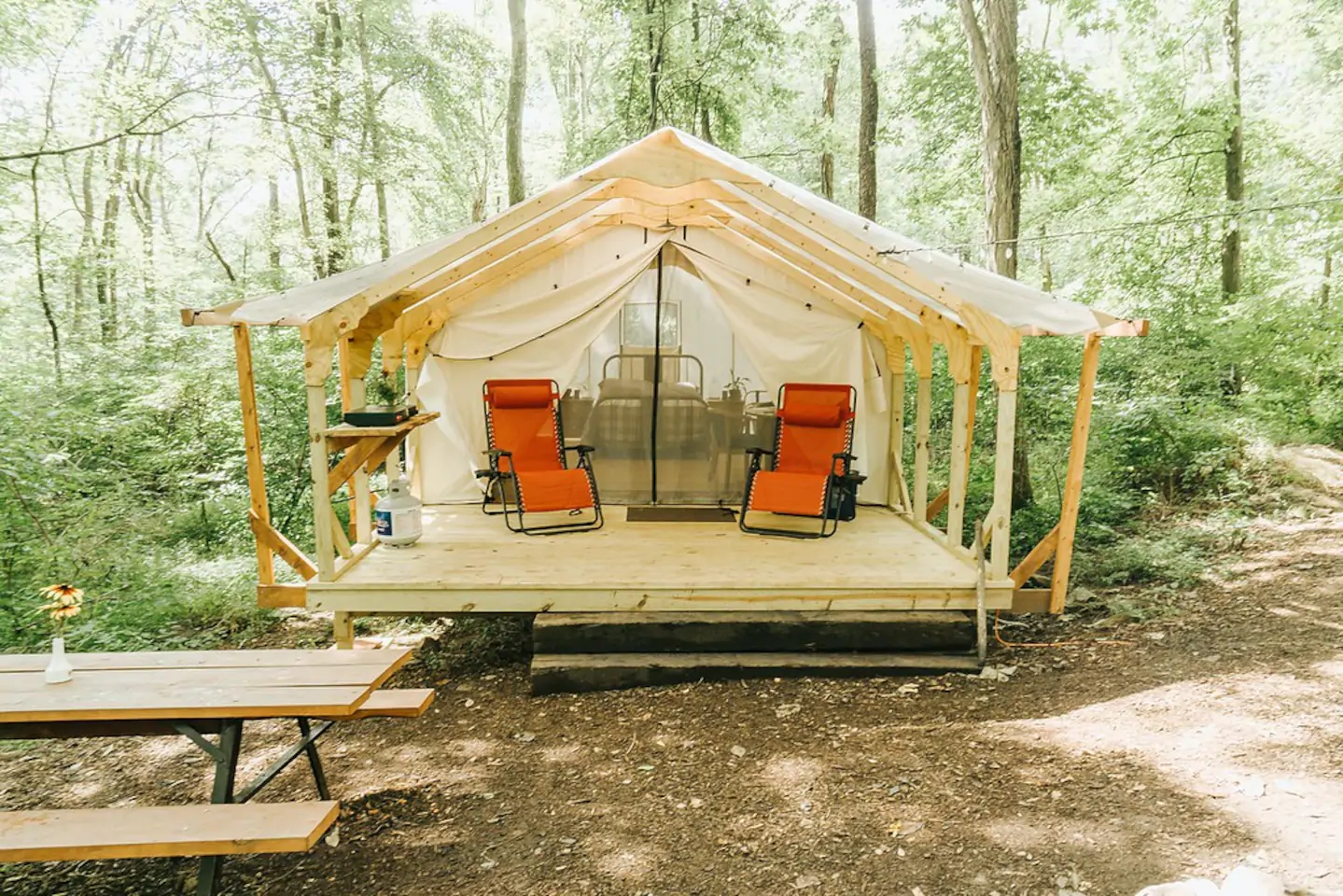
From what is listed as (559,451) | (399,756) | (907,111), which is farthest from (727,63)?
(399,756)

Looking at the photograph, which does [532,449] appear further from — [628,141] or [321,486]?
[628,141]

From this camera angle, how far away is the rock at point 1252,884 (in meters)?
1.68

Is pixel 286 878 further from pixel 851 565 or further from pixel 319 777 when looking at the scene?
pixel 851 565

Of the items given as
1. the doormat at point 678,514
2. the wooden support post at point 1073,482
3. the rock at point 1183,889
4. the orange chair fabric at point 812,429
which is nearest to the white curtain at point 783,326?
the orange chair fabric at point 812,429

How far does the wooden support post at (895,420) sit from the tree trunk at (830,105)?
6317 mm

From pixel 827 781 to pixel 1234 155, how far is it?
10040mm

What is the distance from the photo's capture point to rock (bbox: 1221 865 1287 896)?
1683 mm

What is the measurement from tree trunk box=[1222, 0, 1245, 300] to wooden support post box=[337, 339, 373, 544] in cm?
934

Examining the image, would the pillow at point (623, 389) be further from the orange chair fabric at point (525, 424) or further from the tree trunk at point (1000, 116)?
the tree trunk at point (1000, 116)

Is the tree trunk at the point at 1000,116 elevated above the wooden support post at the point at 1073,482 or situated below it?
above

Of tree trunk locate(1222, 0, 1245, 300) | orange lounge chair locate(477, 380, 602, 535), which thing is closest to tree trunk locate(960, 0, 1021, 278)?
orange lounge chair locate(477, 380, 602, 535)

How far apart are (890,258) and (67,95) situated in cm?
1228

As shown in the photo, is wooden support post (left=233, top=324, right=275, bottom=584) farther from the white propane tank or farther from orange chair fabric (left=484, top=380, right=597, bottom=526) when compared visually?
orange chair fabric (left=484, top=380, right=597, bottom=526)

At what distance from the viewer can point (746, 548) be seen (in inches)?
184
